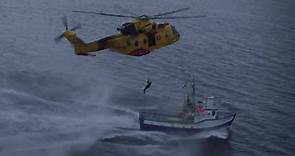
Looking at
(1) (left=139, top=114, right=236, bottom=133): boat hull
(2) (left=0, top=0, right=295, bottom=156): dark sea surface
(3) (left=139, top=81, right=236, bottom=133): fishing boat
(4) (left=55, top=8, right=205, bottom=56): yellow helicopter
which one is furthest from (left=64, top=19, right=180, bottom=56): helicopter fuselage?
(2) (left=0, top=0, right=295, bottom=156): dark sea surface

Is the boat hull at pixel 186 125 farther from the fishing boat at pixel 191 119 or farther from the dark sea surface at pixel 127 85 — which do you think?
the dark sea surface at pixel 127 85

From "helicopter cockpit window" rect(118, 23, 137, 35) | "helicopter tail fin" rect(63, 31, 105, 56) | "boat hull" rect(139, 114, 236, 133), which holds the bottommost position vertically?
"boat hull" rect(139, 114, 236, 133)

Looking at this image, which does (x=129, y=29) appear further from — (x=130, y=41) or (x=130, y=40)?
(x=130, y=41)

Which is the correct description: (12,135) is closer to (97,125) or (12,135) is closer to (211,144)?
(97,125)

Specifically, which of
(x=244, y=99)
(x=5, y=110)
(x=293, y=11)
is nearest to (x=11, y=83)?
(x=5, y=110)

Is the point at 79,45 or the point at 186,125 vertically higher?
the point at 79,45

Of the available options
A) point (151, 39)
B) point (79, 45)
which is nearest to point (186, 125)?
point (151, 39)

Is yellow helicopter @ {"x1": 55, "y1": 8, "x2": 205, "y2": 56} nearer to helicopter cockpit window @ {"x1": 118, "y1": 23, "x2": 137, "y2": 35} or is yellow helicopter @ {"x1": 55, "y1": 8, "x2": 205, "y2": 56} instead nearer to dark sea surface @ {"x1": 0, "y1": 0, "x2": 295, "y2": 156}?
helicopter cockpit window @ {"x1": 118, "y1": 23, "x2": 137, "y2": 35}
